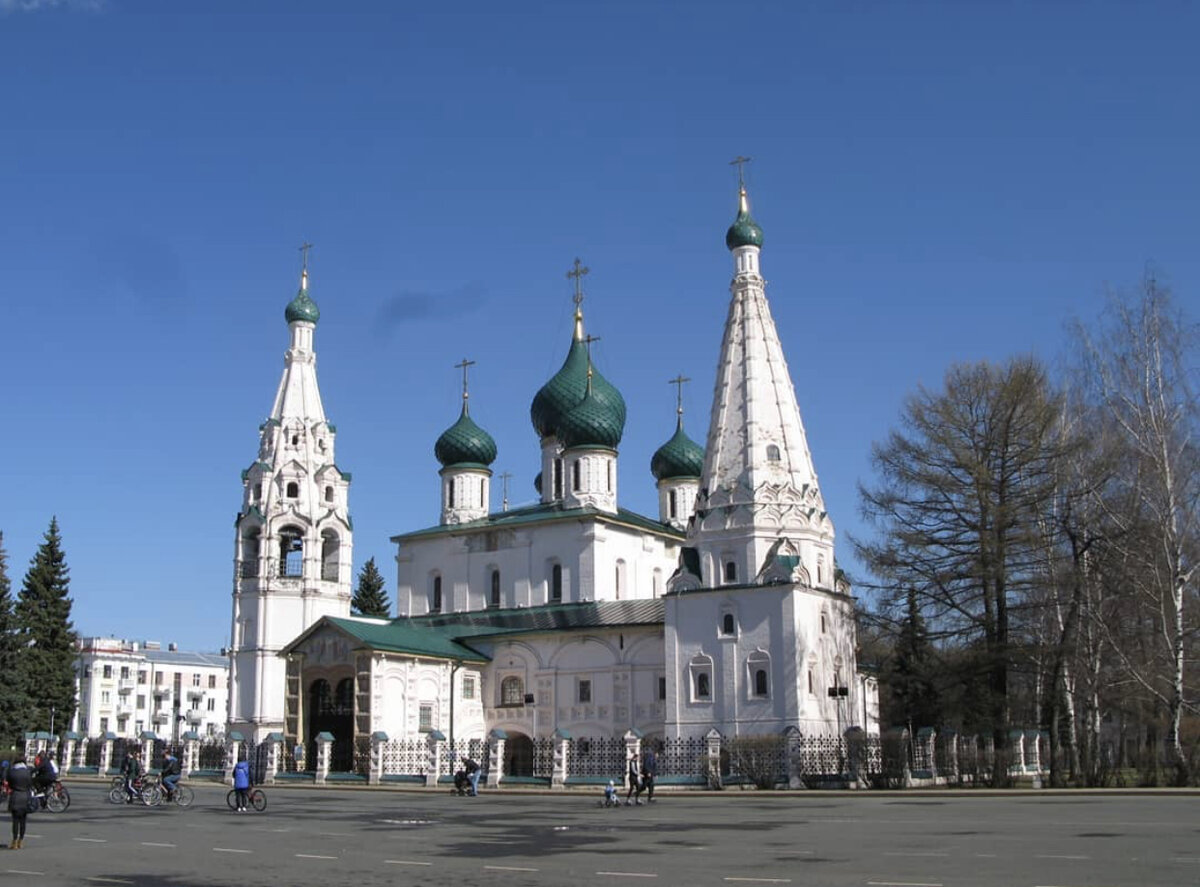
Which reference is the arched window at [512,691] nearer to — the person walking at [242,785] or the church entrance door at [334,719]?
the church entrance door at [334,719]

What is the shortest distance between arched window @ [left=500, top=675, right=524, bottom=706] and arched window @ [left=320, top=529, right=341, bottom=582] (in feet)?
28.9

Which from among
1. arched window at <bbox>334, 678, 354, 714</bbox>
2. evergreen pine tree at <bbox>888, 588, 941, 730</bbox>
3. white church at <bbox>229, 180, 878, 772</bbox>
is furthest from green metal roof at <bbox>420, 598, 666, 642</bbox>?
evergreen pine tree at <bbox>888, 588, 941, 730</bbox>

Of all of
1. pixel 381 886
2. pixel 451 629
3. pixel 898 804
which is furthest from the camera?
pixel 451 629

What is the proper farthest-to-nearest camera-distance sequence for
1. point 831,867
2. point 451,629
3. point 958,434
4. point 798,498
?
point 451,629, point 798,498, point 958,434, point 831,867

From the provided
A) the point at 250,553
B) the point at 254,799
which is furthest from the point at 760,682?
the point at 250,553

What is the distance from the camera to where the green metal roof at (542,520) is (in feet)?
Result: 139

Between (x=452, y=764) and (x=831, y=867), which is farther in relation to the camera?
(x=452, y=764)

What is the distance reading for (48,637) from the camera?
49.7 m

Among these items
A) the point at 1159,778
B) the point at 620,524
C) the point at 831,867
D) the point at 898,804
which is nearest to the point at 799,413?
the point at 620,524

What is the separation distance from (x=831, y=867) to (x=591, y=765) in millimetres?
21775

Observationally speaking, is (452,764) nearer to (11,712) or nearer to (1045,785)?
(1045,785)

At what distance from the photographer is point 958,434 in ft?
105

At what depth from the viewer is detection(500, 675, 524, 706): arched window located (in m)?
40.6

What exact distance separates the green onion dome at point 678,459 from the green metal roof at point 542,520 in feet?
9.62
